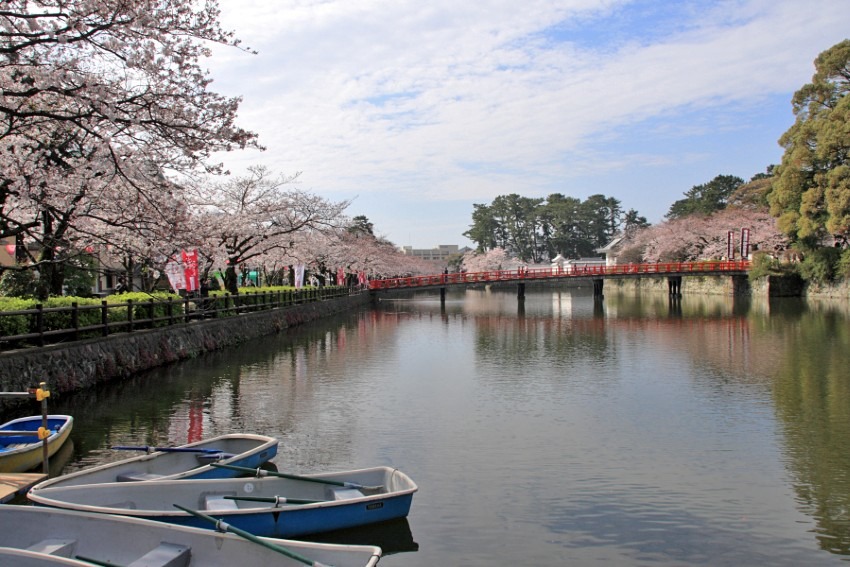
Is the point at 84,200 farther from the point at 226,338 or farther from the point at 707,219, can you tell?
the point at 707,219

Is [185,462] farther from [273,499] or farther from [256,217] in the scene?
[256,217]

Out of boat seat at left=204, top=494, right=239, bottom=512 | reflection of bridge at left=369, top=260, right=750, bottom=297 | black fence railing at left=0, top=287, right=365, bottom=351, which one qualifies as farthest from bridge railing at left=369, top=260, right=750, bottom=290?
boat seat at left=204, top=494, right=239, bottom=512

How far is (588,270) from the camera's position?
5612cm

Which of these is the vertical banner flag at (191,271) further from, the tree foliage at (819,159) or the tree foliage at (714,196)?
the tree foliage at (714,196)

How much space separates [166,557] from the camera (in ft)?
15.9

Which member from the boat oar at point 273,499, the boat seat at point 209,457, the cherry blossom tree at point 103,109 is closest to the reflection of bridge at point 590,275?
the cherry blossom tree at point 103,109

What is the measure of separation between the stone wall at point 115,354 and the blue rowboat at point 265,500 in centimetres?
581

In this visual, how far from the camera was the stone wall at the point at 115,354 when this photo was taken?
11.5 metres

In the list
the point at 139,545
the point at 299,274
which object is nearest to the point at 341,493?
the point at 139,545

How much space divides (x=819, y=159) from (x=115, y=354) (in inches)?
1524

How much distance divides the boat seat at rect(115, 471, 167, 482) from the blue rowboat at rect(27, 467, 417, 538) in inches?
28.7

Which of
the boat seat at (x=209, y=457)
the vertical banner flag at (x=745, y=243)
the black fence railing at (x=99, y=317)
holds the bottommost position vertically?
the boat seat at (x=209, y=457)

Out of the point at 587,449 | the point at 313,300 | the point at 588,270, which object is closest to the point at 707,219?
the point at 588,270

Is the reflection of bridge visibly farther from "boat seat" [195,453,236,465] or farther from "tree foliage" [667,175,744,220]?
"boat seat" [195,453,236,465]
